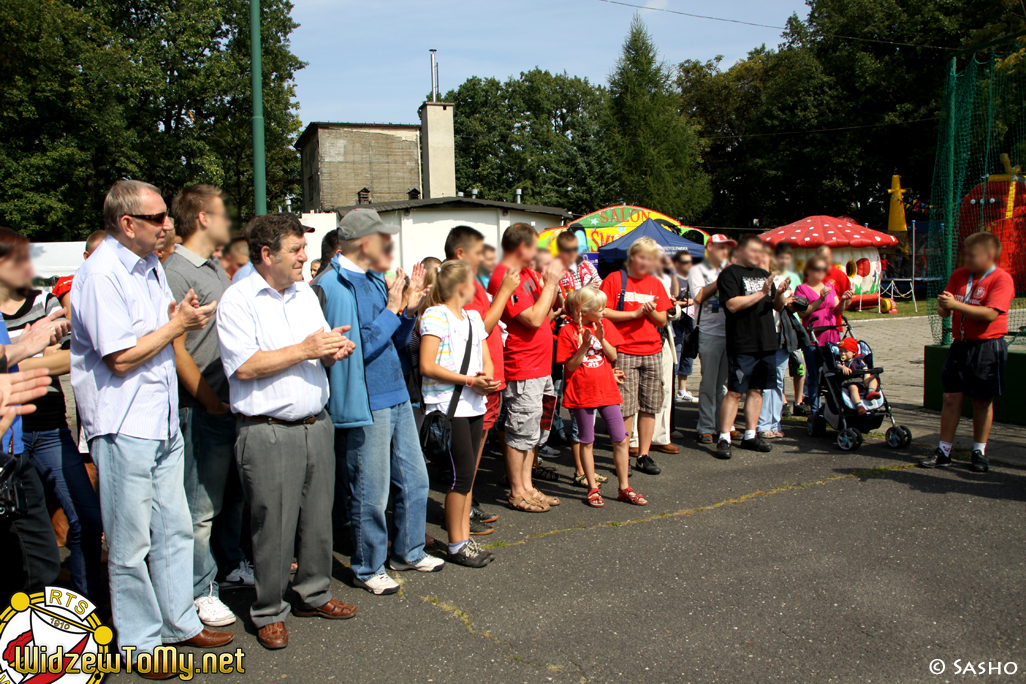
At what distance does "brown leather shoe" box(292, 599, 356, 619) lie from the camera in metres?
3.56

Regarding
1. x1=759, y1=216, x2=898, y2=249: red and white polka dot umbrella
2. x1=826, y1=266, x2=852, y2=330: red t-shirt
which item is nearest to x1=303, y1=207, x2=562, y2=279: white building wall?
x1=759, y1=216, x2=898, y2=249: red and white polka dot umbrella

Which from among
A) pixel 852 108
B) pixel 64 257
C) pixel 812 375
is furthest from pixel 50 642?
pixel 852 108

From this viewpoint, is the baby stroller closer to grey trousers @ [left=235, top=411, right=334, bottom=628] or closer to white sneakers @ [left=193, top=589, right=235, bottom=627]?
grey trousers @ [left=235, top=411, right=334, bottom=628]

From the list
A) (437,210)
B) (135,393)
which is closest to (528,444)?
(135,393)

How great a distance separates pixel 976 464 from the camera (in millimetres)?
5801

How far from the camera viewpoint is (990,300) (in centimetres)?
570

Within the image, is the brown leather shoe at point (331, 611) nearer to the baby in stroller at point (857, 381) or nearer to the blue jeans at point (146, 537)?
the blue jeans at point (146, 537)

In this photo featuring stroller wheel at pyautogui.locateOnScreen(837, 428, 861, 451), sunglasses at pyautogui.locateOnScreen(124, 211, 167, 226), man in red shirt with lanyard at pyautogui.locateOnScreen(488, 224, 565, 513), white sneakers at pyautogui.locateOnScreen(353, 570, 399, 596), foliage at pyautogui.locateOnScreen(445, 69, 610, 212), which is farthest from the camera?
foliage at pyautogui.locateOnScreen(445, 69, 610, 212)

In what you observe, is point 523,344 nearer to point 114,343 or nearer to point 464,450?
point 464,450

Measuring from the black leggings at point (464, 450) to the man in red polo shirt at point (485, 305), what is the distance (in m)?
0.17

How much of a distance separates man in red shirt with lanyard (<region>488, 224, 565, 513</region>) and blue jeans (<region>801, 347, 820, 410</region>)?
3.38m

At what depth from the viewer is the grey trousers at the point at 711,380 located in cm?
701

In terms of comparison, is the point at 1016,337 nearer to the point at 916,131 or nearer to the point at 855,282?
the point at 855,282

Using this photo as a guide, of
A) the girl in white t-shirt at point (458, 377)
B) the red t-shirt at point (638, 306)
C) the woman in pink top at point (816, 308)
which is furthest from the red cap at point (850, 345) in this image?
the girl in white t-shirt at point (458, 377)
